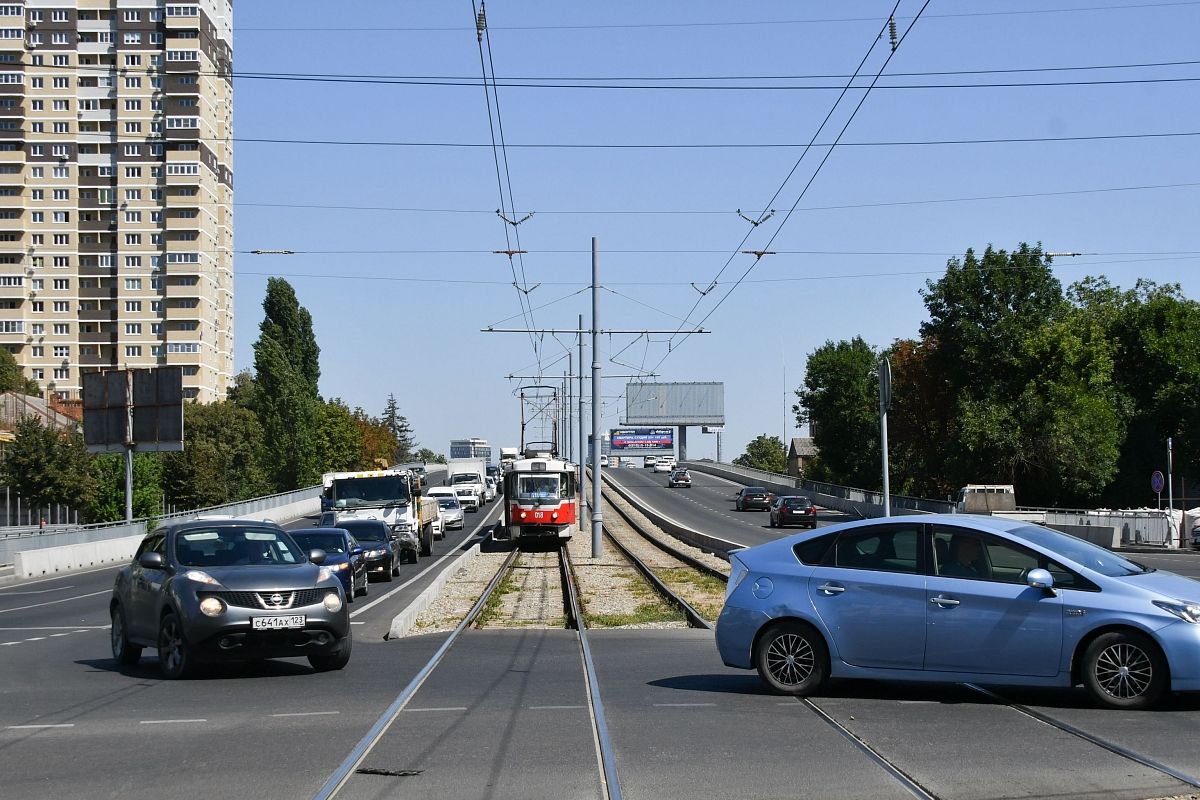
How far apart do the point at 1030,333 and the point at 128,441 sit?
4334cm

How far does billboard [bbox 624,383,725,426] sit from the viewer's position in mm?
171500

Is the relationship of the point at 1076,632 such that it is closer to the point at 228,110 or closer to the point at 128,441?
the point at 128,441

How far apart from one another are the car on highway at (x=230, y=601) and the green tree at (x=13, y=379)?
10017cm

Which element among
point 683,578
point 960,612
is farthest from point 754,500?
point 960,612

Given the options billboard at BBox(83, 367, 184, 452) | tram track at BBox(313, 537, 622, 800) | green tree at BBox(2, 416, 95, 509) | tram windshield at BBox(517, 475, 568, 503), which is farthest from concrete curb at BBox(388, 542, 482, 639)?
green tree at BBox(2, 416, 95, 509)

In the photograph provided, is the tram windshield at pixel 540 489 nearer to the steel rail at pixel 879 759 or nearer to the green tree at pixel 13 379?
the steel rail at pixel 879 759

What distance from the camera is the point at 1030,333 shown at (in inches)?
2746

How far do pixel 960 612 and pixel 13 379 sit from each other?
110 meters

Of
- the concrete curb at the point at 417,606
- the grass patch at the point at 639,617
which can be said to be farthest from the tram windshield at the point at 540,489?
the grass patch at the point at 639,617

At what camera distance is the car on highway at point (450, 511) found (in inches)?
2506

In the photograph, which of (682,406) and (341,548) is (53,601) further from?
(682,406)

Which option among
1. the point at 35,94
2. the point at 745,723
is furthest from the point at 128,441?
the point at 35,94

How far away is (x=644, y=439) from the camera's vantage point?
177 meters

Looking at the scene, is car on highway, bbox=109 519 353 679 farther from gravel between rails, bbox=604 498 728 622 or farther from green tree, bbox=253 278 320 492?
green tree, bbox=253 278 320 492
